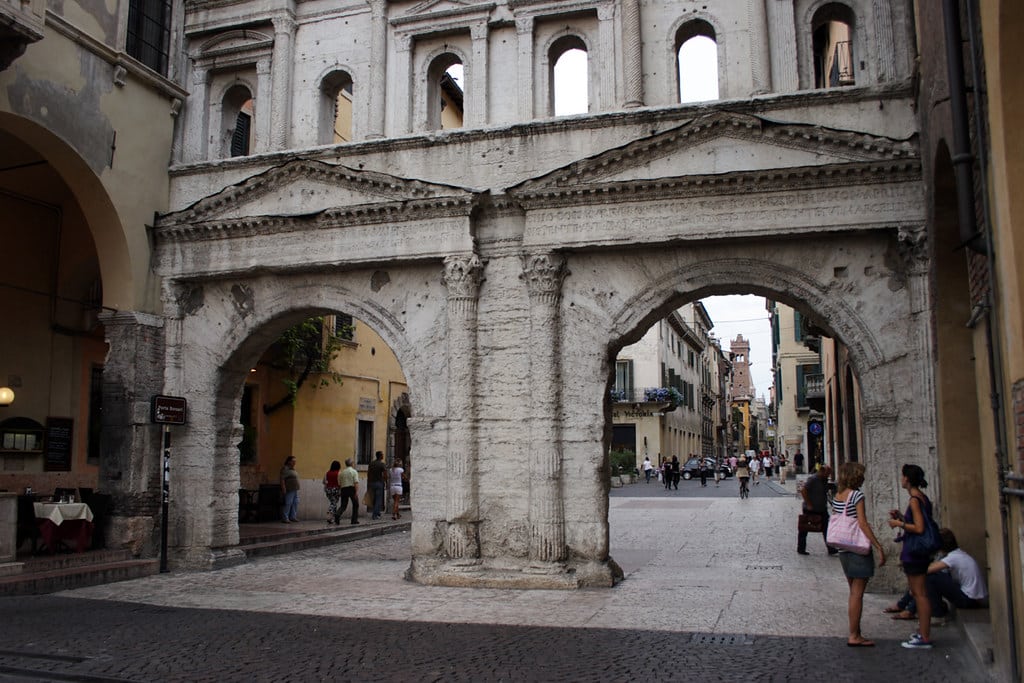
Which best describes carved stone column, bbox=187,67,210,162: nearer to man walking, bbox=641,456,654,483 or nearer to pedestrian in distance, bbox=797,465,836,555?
pedestrian in distance, bbox=797,465,836,555

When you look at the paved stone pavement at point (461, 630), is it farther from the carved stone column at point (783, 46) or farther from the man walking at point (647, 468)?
the man walking at point (647, 468)

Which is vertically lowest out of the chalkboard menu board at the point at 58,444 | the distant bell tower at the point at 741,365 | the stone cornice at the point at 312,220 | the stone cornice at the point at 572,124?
the chalkboard menu board at the point at 58,444

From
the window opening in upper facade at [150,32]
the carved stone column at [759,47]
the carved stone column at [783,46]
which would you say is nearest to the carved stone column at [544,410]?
the carved stone column at [759,47]

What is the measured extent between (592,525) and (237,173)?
7734mm

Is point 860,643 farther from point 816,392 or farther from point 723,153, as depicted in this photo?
point 816,392

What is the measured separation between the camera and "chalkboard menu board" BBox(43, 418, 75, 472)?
48.3 ft

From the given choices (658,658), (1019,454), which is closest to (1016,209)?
(1019,454)

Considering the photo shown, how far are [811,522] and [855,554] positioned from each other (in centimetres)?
705

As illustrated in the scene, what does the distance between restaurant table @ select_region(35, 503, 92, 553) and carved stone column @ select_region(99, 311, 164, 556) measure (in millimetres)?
470

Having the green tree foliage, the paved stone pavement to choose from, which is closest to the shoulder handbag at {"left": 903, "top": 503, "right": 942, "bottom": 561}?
the paved stone pavement

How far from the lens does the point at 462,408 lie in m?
12.0

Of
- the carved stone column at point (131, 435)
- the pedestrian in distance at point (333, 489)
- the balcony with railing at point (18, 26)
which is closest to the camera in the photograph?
the balcony with railing at point (18, 26)

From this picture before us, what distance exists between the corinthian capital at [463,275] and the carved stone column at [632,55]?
3.08m

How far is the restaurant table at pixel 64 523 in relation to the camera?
12.0 meters
